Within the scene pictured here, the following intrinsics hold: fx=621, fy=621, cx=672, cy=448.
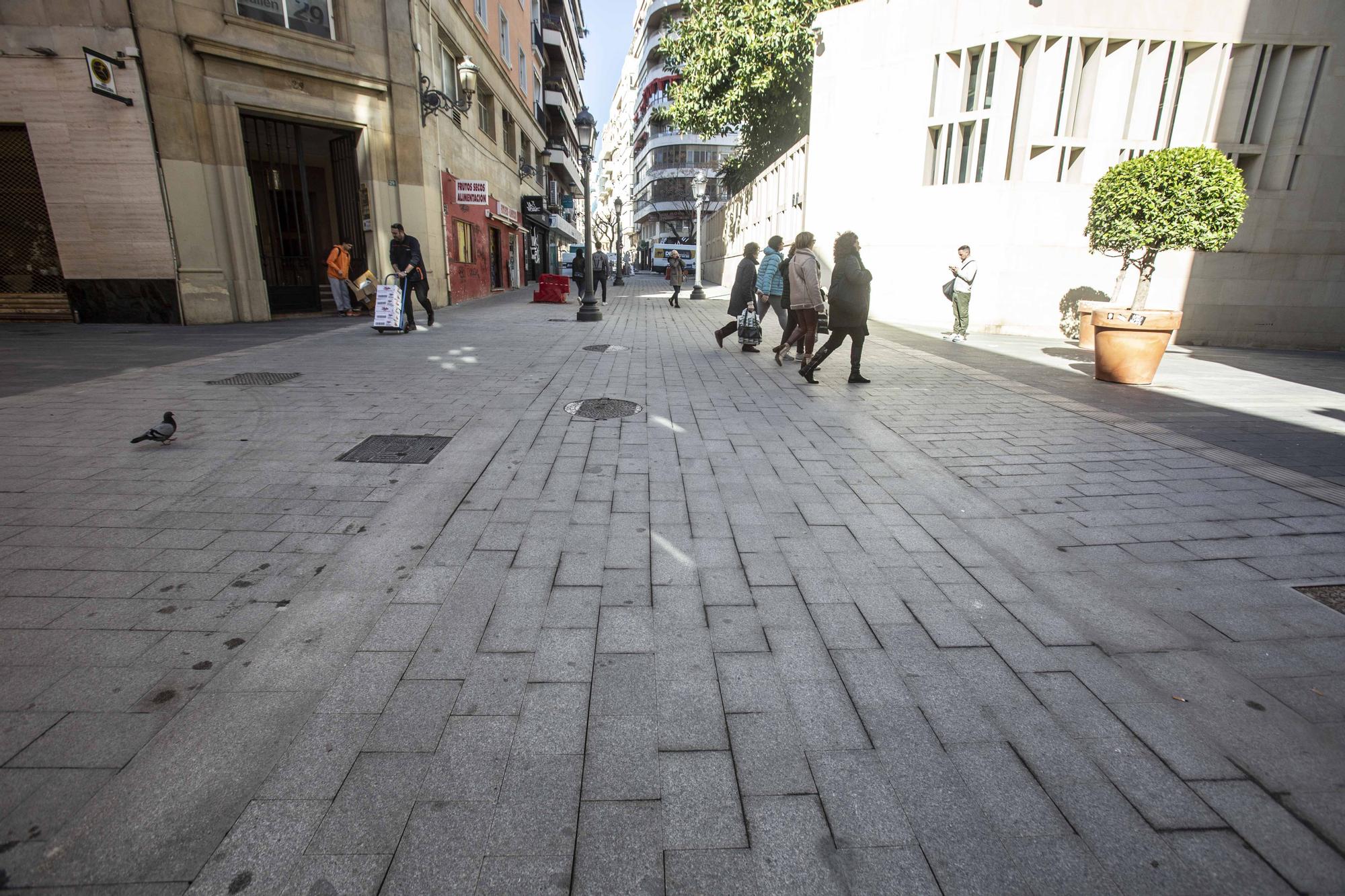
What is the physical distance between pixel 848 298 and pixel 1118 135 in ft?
32.9

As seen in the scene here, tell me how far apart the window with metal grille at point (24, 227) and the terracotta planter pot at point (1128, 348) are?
59.0 ft

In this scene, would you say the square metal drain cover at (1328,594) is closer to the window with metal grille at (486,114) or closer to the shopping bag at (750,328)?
the shopping bag at (750,328)

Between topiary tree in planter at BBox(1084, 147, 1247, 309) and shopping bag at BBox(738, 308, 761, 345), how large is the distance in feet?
20.8

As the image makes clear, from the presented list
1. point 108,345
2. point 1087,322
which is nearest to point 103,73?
point 108,345

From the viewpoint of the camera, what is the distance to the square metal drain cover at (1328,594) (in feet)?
9.61

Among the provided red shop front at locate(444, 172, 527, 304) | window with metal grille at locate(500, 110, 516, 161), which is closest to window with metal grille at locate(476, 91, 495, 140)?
window with metal grille at locate(500, 110, 516, 161)

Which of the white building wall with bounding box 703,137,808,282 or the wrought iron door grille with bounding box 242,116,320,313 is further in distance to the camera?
the white building wall with bounding box 703,137,808,282

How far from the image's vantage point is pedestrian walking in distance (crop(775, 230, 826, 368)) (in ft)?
26.6

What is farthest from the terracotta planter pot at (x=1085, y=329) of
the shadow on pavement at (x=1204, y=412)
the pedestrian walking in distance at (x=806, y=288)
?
the pedestrian walking in distance at (x=806, y=288)

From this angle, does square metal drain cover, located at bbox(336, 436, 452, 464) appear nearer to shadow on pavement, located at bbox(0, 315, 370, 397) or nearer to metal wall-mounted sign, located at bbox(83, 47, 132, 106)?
shadow on pavement, located at bbox(0, 315, 370, 397)

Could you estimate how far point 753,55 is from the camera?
70.7ft

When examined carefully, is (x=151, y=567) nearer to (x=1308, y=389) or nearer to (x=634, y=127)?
(x=1308, y=389)

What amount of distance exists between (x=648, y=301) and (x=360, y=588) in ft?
69.4

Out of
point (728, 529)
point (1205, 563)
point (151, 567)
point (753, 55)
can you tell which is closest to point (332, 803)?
point (151, 567)
